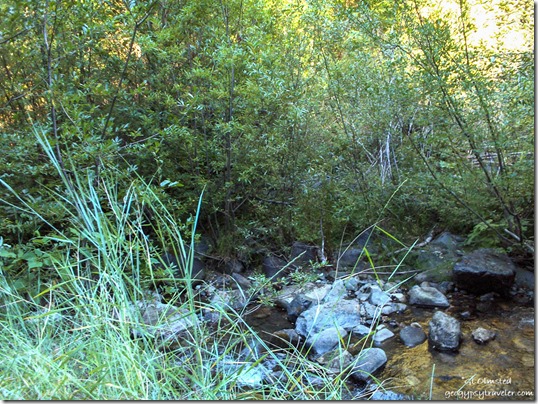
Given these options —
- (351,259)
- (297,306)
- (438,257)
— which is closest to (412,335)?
(297,306)

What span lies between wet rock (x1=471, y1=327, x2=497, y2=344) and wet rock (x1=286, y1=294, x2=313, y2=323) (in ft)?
4.21

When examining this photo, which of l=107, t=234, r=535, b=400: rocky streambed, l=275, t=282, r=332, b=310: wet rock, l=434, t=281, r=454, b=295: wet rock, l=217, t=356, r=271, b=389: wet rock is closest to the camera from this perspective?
l=217, t=356, r=271, b=389: wet rock

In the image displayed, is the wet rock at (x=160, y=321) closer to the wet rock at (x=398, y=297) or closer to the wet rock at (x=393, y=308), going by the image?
the wet rock at (x=393, y=308)

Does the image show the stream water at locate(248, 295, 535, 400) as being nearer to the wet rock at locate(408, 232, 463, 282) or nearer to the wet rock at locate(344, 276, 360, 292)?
the wet rock at locate(408, 232, 463, 282)

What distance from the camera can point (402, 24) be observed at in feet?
10.6

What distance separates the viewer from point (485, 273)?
3576 millimetres

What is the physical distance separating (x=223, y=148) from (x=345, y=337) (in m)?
1.97

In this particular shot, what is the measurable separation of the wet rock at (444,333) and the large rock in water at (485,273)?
799 millimetres

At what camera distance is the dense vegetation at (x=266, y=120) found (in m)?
2.48

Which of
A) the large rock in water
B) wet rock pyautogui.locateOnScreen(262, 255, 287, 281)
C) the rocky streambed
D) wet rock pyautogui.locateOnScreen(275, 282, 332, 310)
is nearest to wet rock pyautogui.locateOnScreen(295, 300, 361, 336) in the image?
the rocky streambed

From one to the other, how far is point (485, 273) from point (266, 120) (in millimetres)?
2369

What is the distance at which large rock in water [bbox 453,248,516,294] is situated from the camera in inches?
139

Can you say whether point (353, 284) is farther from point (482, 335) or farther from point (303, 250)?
point (482, 335)

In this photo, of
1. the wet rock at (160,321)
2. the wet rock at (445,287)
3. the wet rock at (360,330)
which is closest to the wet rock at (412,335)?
the wet rock at (360,330)
